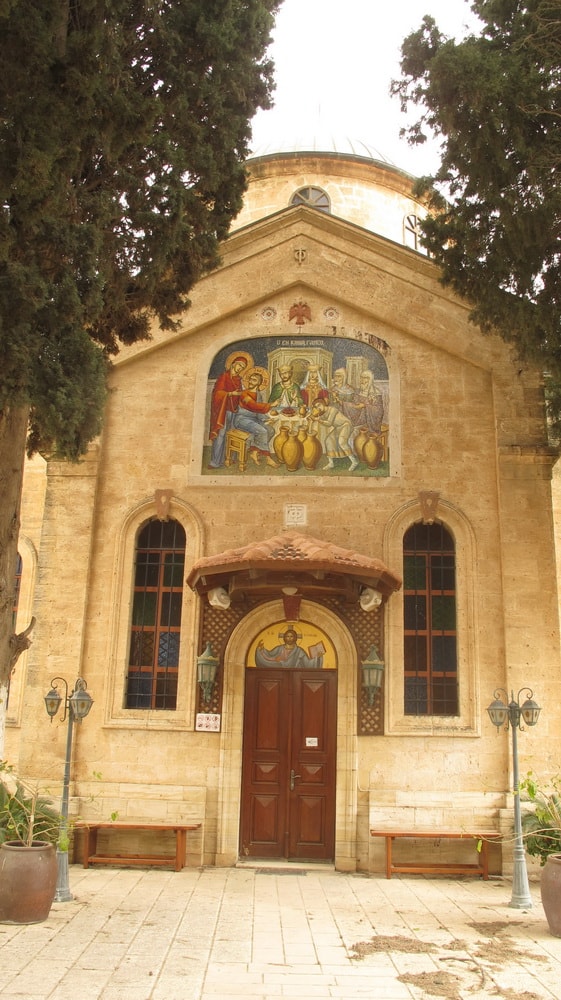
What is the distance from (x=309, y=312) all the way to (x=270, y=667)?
565 cm

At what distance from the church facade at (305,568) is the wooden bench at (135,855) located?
0.87ft

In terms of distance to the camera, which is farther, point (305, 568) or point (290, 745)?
point (290, 745)

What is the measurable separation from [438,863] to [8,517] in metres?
7.34

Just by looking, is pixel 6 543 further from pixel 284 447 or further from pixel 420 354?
pixel 420 354

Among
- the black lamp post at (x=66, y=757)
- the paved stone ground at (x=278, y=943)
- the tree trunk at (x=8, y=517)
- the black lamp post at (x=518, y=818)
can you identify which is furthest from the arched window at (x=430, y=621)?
the tree trunk at (x=8, y=517)

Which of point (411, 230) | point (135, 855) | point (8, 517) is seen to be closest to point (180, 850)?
point (135, 855)

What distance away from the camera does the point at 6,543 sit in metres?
8.54

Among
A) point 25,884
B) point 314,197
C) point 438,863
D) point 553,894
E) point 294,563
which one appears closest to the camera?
point 25,884

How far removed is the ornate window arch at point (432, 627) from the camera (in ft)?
38.9

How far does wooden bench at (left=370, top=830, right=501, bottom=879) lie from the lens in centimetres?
1096

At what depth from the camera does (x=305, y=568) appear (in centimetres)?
1070

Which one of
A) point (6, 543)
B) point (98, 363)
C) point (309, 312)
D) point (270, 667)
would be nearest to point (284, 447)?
point (309, 312)

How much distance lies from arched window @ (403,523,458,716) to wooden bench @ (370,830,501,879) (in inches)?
65.7

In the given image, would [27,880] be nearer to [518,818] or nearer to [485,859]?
[518,818]
